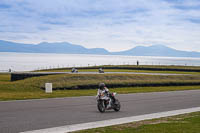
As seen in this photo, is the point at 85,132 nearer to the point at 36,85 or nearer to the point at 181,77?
the point at 36,85

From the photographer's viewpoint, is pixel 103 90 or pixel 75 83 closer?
pixel 103 90

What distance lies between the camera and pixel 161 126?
36.5 ft

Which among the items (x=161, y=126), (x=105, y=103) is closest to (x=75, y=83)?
(x=105, y=103)

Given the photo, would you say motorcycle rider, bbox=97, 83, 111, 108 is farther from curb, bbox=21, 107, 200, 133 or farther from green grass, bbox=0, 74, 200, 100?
green grass, bbox=0, 74, 200, 100

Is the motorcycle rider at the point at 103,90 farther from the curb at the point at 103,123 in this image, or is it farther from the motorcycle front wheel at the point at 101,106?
the curb at the point at 103,123

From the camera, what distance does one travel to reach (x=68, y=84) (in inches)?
1255

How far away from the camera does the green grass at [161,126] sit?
33.5ft

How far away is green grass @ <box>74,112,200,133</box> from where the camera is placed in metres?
10.2

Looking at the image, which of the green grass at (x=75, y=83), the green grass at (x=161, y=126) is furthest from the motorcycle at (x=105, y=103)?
the green grass at (x=75, y=83)

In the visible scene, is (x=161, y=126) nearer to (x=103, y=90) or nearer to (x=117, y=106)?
(x=103, y=90)

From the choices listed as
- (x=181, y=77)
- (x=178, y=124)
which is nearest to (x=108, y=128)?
(x=178, y=124)

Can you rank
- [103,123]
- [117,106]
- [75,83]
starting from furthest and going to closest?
[75,83], [117,106], [103,123]

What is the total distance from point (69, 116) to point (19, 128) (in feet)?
10.2

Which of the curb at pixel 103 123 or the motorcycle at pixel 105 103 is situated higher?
the motorcycle at pixel 105 103
